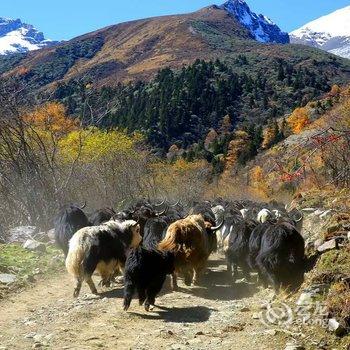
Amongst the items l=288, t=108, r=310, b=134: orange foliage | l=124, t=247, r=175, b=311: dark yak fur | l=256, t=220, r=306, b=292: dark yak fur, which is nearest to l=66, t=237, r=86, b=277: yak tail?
l=124, t=247, r=175, b=311: dark yak fur

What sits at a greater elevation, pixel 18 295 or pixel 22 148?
pixel 22 148

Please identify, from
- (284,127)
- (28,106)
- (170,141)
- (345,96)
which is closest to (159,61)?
(170,141)

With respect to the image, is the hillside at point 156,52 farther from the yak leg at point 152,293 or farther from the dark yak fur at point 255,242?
the yak leg at point 152,293

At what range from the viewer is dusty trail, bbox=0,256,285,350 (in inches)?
240

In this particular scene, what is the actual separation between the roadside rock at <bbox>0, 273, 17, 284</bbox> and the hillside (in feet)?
293

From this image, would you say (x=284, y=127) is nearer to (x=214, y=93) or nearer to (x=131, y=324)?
(x=214, y=93)

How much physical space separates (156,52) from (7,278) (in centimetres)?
13020

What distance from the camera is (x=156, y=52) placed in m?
135

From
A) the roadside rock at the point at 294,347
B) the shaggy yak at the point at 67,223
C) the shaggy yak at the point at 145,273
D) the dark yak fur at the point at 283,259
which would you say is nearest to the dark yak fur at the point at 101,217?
the shaggy yak at the point at 67,223

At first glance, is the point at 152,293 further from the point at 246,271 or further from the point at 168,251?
the point at 246,271

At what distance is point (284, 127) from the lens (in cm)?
7106

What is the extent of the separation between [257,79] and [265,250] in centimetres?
9002

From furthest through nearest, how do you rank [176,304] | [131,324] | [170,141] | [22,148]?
[170,141], [22,148], [176,304], [131,324]

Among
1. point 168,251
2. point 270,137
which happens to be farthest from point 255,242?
point 270,137
